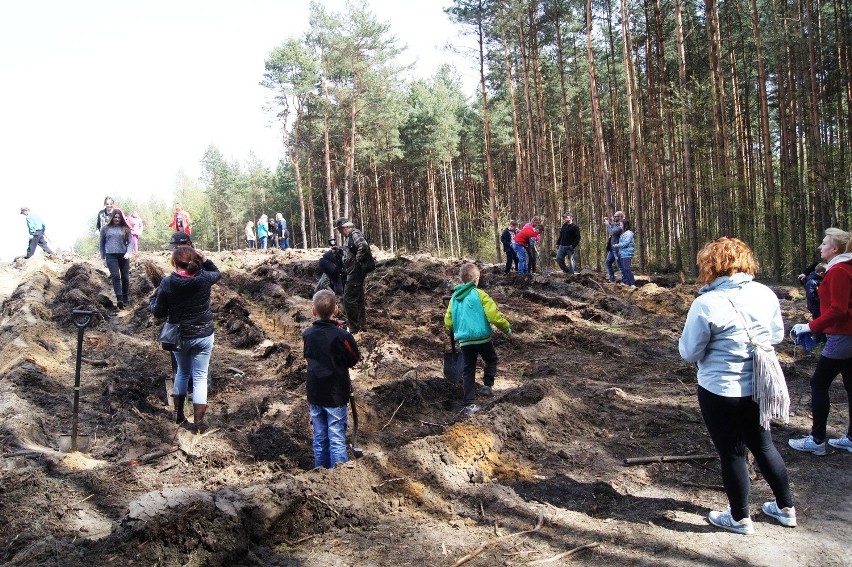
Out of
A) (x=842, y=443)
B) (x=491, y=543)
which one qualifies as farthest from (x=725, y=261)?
(x=842, y=443)

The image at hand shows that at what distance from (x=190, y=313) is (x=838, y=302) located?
604 centimetres

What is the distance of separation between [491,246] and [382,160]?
1370 centimetres

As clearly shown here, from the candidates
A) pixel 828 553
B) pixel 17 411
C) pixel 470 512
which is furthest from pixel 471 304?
pixel 17 411

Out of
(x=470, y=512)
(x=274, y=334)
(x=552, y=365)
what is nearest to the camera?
(x=470, y=512)

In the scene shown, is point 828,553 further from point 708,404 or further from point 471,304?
point 471,304

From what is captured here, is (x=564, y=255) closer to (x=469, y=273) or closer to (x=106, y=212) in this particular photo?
(x=469, y=273)

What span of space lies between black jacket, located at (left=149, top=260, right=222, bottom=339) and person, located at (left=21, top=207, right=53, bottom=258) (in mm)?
15168

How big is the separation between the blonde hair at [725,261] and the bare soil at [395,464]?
1.73 m

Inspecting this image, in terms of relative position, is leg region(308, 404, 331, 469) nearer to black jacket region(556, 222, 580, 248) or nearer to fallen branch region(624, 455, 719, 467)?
fallen branch region(624, 455, 719, 467)

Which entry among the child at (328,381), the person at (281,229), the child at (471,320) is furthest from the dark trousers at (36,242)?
the child at (328,381)

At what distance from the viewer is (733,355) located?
3.77 m

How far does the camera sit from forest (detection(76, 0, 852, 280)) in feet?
64.8

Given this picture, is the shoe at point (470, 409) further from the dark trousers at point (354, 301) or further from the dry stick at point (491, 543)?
the dark trousers at point (354, 301)

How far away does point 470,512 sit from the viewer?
4.43 metres
